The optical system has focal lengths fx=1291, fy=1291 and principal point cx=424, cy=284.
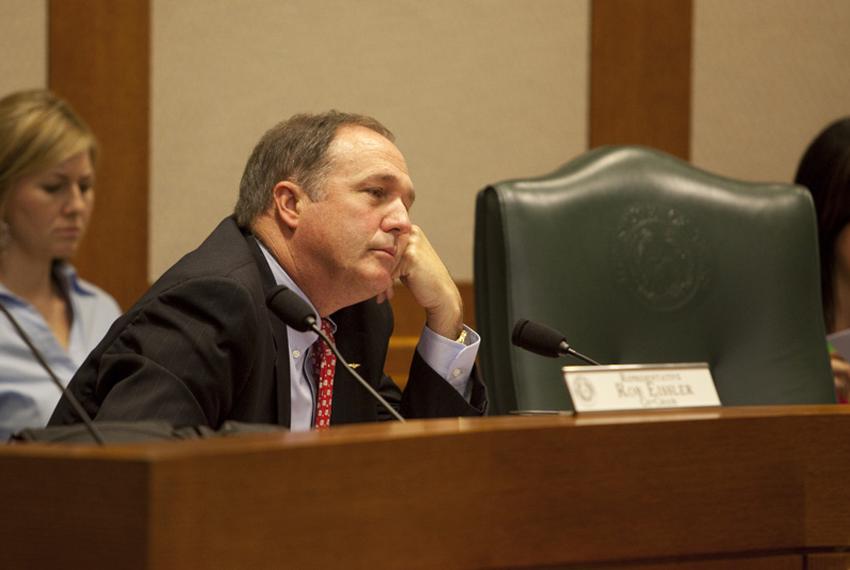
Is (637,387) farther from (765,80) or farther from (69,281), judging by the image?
(765,80)

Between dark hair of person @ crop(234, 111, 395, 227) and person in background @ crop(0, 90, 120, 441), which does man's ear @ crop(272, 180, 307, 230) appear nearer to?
dark hair of person @ crop(234, 111, 395, 227)

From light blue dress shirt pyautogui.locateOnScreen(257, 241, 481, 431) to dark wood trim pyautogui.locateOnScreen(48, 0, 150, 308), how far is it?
4.06 ft

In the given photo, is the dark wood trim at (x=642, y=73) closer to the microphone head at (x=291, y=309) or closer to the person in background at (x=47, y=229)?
the person in background at (x=47, y=229)

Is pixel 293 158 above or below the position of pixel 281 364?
above

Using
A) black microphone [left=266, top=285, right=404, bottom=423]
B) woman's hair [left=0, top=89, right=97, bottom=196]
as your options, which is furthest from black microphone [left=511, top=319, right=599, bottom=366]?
woman's hair [left=0, top=89, right=97, bottom=196]

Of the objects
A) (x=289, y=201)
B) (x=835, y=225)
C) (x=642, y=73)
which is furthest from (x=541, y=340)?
(x=642, y=73)

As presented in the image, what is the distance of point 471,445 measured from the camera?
1205 mm

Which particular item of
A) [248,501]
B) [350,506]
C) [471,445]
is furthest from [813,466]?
[248,501]

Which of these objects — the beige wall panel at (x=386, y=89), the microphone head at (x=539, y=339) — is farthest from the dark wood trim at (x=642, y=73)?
the microphone head at (x=539, y=339)

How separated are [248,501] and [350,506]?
0.10 m

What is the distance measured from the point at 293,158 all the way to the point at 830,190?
1514mm

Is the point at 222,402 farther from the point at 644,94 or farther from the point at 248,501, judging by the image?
the point at 644,94

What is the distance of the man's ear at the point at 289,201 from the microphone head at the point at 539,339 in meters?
0.53

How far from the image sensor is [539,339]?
180 cm
